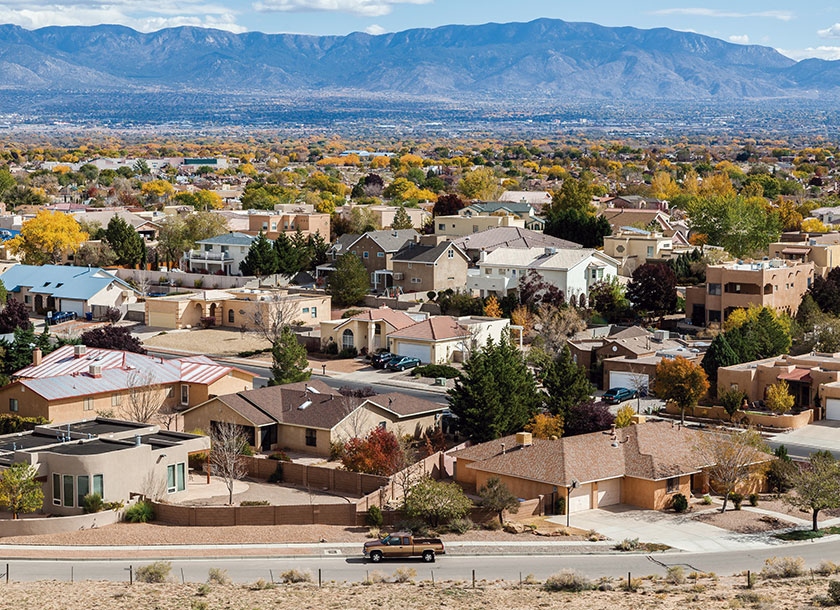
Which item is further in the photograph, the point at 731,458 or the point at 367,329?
the point at 367,329

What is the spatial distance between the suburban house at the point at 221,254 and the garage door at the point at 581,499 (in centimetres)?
6209

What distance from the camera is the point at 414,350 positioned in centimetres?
7800

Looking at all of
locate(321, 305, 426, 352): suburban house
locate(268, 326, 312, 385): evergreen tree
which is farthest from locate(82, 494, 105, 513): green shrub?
locate(321, 305, 426, 352): suburban house

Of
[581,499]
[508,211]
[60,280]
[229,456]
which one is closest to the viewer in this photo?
[229,456]

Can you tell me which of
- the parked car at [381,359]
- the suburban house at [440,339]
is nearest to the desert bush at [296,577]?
the suburban house at [440,339]

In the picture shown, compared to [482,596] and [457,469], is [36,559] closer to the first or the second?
[482,596]

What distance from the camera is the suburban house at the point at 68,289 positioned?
96062 mm

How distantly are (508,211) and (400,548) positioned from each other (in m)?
82.2

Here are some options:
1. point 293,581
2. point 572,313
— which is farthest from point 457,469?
point 572,313

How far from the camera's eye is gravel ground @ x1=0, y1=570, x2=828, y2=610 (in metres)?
36.2

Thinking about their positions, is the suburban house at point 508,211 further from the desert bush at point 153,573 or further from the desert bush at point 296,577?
the desert bush at point 153,573

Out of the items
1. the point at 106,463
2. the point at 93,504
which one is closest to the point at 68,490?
the point at 93,504

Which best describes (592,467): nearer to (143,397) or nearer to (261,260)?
(143,397)

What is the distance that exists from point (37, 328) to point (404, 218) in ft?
124
